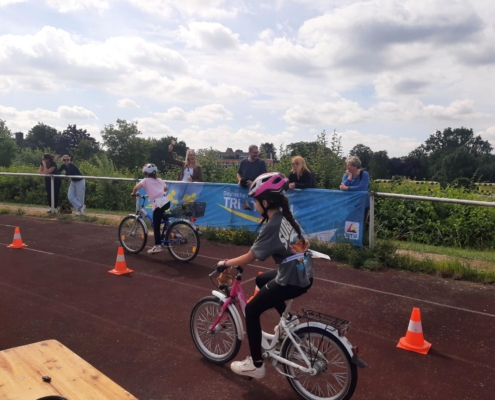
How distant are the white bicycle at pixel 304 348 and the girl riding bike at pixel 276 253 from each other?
0.16m

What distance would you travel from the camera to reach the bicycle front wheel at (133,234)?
9.54 metres

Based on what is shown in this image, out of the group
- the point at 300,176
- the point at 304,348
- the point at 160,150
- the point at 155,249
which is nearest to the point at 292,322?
the point at 304,348

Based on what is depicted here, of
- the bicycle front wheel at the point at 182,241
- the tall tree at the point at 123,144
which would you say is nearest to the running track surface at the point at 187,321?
the bicycle front wheel at the point at 182,241

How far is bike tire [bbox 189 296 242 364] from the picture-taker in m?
4.49

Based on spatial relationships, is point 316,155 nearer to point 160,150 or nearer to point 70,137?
point 160,150

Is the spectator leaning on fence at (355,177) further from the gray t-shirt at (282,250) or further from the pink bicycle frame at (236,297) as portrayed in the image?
the gray t-shirt at (282,250)

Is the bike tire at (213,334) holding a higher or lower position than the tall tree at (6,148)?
lower

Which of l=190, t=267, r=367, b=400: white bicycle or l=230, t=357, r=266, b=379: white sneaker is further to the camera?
l=230, t=357, r=266, b=379: white sneaker

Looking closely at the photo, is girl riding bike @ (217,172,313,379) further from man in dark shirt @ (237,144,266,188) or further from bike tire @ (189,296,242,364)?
man in dark shirt @ (237,144,266,188)

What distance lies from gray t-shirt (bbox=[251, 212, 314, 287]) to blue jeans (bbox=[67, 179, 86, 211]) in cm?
1246

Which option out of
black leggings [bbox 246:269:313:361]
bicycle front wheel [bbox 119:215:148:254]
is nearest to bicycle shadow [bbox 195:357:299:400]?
black leggings [bbox 246:269:313:361]

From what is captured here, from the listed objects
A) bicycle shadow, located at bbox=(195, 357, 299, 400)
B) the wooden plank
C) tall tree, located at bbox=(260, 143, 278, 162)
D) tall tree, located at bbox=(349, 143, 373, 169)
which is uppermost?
tall tree, located at bbox=(349, 143, 373, 169)

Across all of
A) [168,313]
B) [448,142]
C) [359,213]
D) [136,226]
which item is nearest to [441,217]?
[359,213]

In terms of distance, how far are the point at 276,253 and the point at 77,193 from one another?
498 inches
